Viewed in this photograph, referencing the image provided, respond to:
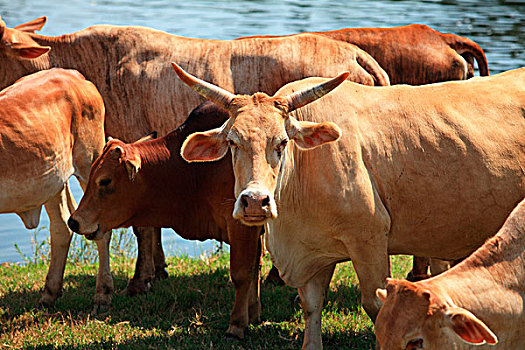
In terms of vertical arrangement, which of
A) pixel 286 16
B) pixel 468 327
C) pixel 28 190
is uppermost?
pixel 468 327

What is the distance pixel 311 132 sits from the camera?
556 centimetres

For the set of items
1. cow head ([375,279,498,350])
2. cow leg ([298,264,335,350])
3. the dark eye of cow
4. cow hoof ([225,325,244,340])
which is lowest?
cow hoof ([225,325,244,340])

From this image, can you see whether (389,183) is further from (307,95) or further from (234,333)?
(234,333)

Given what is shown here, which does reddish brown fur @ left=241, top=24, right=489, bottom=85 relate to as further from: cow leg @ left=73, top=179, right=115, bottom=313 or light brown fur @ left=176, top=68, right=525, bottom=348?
cow leg @ left=73, top=179, right=115, bottom=313

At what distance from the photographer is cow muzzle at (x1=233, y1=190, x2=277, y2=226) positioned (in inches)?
198

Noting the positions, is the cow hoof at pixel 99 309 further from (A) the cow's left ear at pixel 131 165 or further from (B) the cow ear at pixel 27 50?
(B) the cow ear at pixel 27 50

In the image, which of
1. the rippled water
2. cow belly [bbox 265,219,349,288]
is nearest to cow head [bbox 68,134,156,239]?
cow belly [bbox 265,219,349,288]

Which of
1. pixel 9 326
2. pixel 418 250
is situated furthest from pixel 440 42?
pixel 9 326

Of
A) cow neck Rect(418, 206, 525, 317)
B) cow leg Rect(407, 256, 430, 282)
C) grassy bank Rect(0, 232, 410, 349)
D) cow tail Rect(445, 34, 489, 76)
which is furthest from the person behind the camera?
cow tail Rect(445, 34, 489, 76)

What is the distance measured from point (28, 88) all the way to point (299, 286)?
3.24 meters

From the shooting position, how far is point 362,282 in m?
→ 5.86

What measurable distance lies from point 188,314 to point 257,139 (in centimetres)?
244

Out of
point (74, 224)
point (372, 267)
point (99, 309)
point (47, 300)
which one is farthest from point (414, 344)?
point (47, 300)

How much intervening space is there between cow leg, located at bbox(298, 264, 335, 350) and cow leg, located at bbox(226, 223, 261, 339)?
580mm
